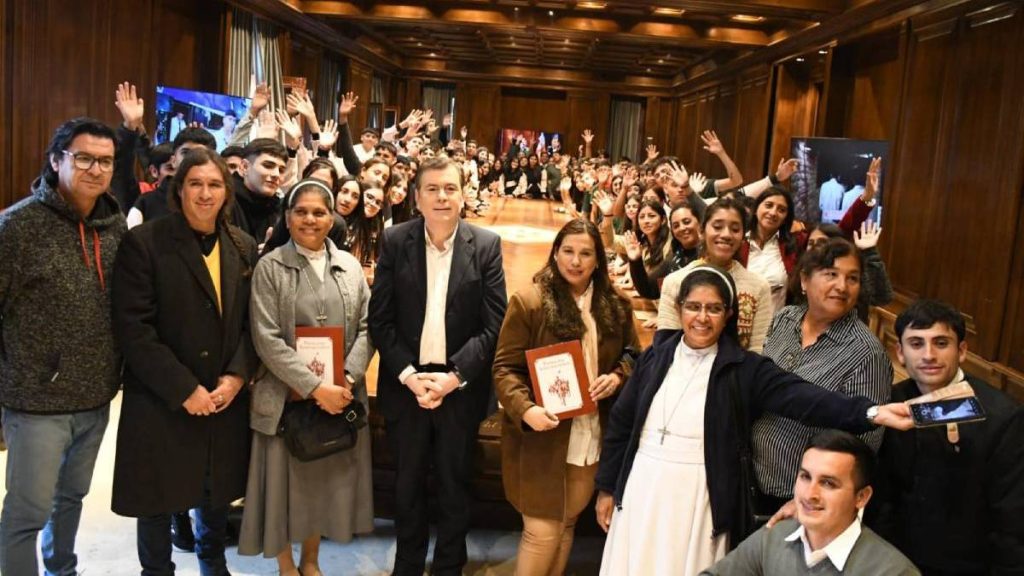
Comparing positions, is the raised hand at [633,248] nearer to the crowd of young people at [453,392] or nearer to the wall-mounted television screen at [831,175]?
the crowd of young people at [453,392]

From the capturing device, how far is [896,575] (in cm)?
182

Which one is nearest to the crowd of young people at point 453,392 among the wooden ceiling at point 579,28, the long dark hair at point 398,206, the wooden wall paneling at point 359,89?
the long dark hair at point 398,206

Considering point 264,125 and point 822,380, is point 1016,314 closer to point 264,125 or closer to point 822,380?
point 822,380

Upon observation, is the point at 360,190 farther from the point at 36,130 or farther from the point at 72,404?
the point at 36,130

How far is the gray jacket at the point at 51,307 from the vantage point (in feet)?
7.78

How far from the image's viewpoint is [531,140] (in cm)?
2128

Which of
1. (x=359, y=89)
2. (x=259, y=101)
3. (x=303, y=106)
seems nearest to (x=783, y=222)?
(x=303, y=106)

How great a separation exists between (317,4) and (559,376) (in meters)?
9.31

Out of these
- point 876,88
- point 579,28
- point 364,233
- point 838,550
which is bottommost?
point 838,550

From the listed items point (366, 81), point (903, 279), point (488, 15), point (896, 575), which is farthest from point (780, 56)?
point (896, 575)

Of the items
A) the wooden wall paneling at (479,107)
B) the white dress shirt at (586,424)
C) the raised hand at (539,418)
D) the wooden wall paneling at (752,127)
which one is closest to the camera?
the raised hand at (539,418)

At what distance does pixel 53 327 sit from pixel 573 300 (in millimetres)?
1536

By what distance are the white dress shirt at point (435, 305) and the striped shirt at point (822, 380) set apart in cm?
105

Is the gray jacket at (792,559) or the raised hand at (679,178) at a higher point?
the raised hand at (679,178)
